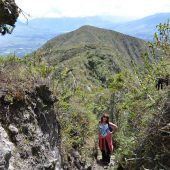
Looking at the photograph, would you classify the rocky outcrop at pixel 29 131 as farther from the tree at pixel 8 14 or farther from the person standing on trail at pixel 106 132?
the person standing on trail at pixel 106 132

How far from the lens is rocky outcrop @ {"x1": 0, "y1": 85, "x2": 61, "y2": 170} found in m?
8.37

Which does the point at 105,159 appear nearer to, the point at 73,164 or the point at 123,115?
the point at 73,164

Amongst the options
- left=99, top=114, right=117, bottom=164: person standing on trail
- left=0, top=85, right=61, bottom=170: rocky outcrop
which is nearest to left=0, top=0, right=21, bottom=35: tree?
left=0, top=85, right=61, bottom=170: rocky outcrop

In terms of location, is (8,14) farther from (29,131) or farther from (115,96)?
(115,96)

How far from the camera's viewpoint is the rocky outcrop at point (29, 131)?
8367mm

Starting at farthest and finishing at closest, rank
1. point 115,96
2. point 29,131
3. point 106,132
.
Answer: point 115,96
point 106,132
point 29,131

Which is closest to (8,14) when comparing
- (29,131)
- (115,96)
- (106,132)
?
(29,131)

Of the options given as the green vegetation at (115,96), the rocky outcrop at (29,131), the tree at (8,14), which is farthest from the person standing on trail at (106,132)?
the tree at (8,14)

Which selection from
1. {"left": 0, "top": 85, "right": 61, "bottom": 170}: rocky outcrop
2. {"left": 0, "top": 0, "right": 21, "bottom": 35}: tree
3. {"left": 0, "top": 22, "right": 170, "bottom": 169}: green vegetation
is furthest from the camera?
{"left": 0, "top": 0, "right": 21, "bottom": 35}: tree

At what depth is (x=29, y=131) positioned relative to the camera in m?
9.52

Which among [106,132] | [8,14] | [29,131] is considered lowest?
[106,132]

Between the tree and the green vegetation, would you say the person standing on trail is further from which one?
the tree

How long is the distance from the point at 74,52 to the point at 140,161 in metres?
122

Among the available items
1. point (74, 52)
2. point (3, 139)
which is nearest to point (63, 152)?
point (3, 139)
